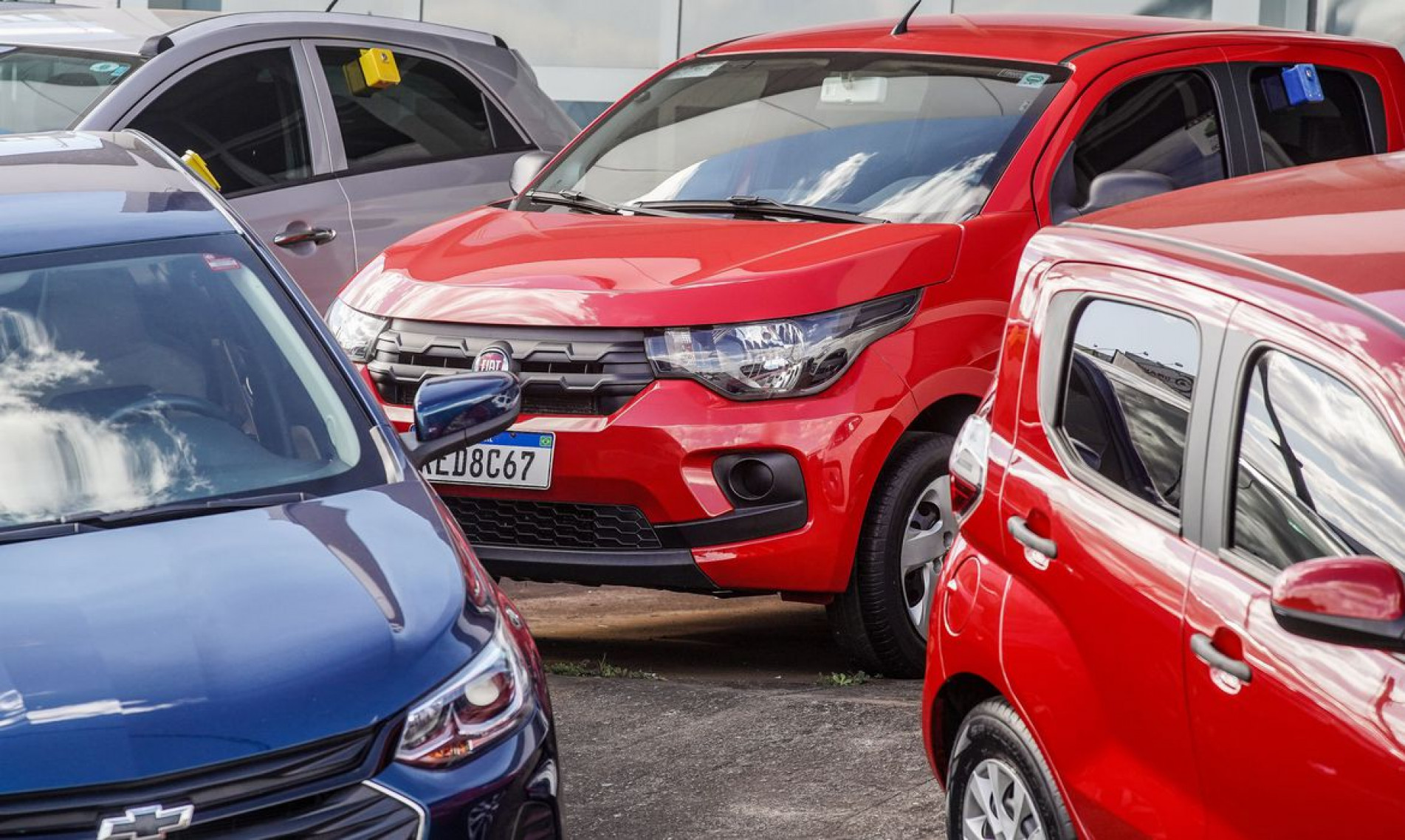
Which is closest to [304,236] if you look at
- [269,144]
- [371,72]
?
[269,144]

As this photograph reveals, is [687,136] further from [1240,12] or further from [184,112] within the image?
[1240,12]

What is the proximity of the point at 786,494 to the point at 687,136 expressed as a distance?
6.18 feet

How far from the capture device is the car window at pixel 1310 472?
2924 mm

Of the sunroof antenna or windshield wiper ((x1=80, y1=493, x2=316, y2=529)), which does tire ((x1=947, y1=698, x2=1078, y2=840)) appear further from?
the sunroof antenna

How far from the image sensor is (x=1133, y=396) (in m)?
3.61

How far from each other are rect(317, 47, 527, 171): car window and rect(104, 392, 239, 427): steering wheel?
433 cm

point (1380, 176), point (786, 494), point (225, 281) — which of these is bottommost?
point (786, 494)

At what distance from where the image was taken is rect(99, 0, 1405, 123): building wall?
1344cm

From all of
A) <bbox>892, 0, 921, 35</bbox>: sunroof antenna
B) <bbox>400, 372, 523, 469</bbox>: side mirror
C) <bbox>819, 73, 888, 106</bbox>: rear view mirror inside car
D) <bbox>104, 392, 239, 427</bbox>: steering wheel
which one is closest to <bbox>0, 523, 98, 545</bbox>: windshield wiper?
<bbox>104, 392, 239, 427</bbox>: steering wheel

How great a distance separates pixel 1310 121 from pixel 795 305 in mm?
2542

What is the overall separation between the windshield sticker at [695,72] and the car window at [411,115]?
56.5 inches

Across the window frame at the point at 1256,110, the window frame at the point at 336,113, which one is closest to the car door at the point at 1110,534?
the window frame at the point at 1256,110

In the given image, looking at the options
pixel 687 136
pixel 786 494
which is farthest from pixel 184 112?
pixel 786 494

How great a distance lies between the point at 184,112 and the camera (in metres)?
7.91
